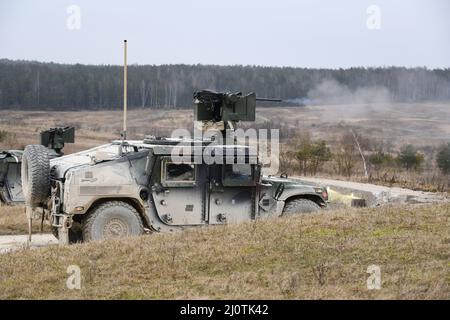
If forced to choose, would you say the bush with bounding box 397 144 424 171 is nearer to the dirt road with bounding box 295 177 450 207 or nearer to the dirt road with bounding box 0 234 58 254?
the dirt road with bounding box 295 177 450 207

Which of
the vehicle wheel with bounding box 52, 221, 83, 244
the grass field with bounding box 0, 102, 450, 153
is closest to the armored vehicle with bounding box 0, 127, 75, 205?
the vehicle wheel with bounding box 52, 221, 83, 244

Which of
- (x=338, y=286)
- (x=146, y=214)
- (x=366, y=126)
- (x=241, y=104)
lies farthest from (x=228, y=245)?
(x=366, y=126)

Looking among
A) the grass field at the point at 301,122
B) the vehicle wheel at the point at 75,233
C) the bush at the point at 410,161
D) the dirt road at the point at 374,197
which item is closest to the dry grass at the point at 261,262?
A: the vehicle wheel at the point at 75,233

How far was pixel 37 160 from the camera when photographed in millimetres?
12461

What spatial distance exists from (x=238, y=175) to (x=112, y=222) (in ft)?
6.99

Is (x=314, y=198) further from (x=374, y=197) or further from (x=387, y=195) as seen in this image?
(x=374, y=197)

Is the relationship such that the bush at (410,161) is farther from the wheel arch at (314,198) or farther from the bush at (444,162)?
the wheel arch at (314,198)

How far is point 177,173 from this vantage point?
12867mm

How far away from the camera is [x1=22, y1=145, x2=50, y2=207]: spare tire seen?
12.5m

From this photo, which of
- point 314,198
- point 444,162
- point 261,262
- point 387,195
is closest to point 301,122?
point 444,162

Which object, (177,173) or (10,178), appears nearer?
(177,173)

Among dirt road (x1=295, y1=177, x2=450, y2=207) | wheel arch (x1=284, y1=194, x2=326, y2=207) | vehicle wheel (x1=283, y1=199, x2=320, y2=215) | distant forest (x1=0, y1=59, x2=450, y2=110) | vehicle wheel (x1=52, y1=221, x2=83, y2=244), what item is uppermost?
distant forest (x1=0, y1=59, x2=450, y2=110)

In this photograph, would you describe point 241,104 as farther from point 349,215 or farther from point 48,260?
point 48,260

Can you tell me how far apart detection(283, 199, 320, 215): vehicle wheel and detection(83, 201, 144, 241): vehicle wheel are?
2.51 meters
